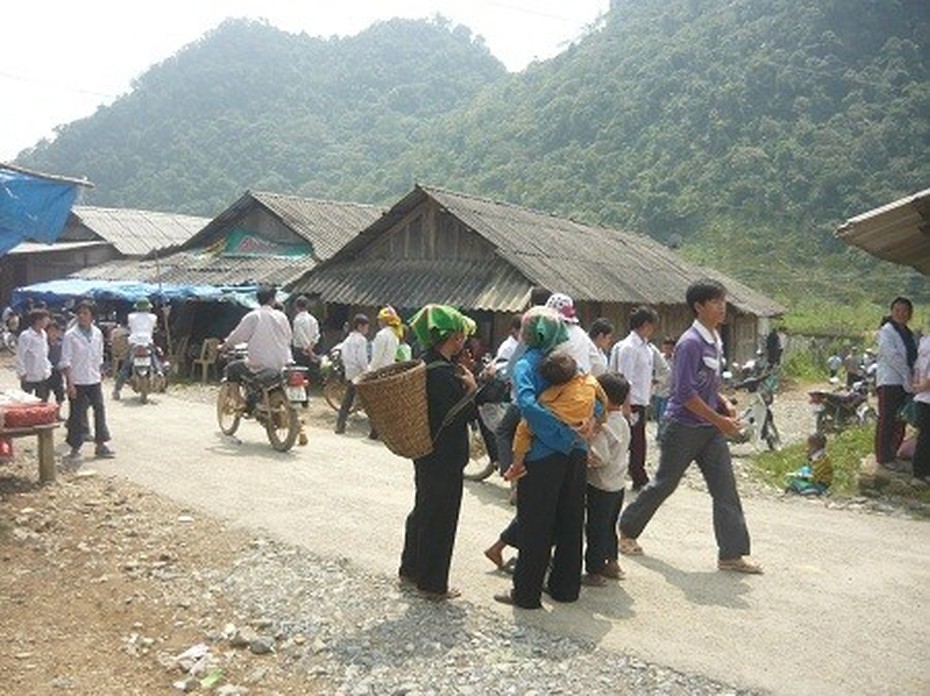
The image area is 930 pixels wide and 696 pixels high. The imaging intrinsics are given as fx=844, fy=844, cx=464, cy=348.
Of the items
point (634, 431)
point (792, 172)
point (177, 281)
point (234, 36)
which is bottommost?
point (634, 431)

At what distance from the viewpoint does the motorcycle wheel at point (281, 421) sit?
991 centimetres

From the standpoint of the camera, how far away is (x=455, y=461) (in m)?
5.00

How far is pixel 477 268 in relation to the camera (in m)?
16.7

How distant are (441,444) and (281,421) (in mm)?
5432

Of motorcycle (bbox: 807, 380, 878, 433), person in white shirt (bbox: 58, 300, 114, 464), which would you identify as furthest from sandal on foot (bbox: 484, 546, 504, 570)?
motorcycle (bbox: 807, 380, 878, 433)

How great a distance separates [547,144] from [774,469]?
4019cm

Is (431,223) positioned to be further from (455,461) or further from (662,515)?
(455,461)

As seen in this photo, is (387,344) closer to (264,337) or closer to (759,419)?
(264,337)

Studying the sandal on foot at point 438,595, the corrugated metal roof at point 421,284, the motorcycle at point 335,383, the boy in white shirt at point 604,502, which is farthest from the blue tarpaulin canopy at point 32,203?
the corrugated metal roof at point 421,284

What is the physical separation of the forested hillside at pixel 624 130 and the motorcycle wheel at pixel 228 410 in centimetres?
2296

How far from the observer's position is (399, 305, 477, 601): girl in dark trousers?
4930 mm

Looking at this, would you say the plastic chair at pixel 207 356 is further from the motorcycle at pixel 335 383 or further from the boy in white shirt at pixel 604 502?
the boy in white shirt at pixel 604 502

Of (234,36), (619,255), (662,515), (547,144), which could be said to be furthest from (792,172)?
(234,36)

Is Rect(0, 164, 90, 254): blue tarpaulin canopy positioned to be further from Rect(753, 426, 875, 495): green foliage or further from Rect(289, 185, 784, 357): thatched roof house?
Rect(289, 185, 784, 357): thatched roof house
